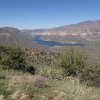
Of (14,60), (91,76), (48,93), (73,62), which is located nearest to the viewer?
(48,93)

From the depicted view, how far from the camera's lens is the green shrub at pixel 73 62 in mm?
15547

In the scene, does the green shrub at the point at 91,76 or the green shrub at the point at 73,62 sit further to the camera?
the green shrub at the point at 73,62

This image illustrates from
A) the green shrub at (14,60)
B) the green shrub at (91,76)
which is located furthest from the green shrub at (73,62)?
the green shrub at (14,60)

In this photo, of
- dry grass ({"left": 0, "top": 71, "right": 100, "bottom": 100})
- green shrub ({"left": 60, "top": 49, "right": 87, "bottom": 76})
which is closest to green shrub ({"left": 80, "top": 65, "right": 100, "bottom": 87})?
green shrub ({"left": 60, "top": 49, "right": 87, "bottom": 76})

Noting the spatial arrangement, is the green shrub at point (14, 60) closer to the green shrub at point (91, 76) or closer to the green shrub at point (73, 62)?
the green shrub at point (73, 62)

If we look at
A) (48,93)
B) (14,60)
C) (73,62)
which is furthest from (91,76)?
(14,60)

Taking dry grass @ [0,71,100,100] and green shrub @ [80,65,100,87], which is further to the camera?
green shrub @ [80,65,100,87]

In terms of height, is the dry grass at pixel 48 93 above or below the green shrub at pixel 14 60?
below

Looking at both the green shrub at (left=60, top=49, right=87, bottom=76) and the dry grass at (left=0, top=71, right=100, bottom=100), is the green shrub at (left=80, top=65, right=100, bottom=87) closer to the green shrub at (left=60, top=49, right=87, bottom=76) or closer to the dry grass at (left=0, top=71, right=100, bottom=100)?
the green shrub at (left=60, top=49, right=87, bottom=76)

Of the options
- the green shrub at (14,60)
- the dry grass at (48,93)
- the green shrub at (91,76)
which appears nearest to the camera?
the dry grass at (48,93)

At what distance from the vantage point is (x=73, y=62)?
1581cm

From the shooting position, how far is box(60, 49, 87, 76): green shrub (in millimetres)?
15547

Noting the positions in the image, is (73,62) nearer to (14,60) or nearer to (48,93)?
(14,60)

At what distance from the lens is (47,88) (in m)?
11.1
